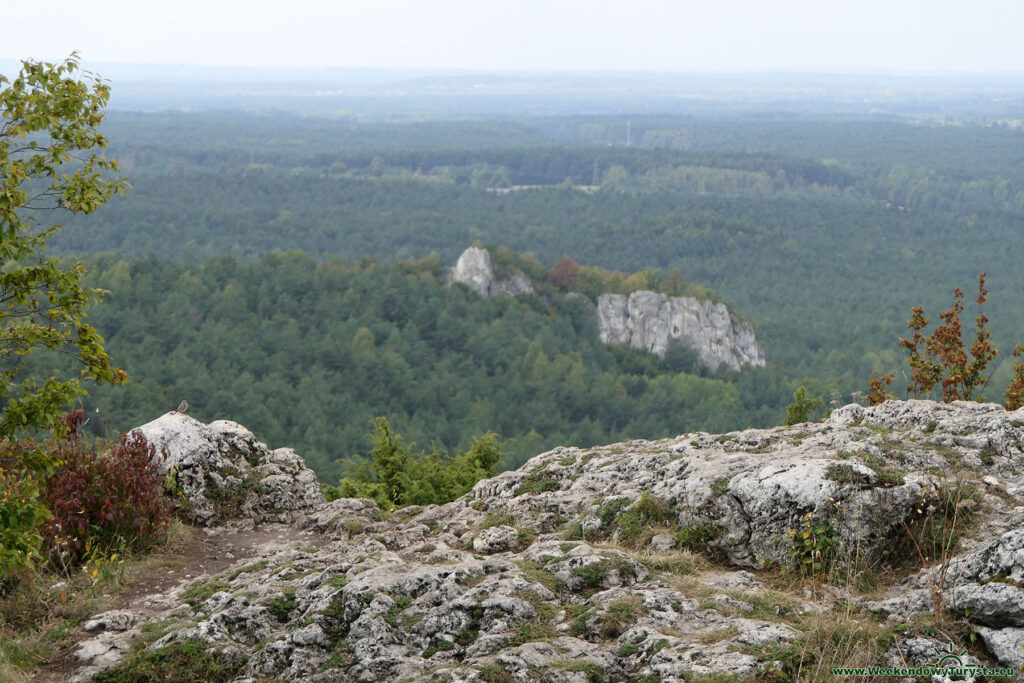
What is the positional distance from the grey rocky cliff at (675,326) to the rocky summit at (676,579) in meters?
69.2

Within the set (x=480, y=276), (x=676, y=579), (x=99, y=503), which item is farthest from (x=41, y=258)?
(x=480, y=276)

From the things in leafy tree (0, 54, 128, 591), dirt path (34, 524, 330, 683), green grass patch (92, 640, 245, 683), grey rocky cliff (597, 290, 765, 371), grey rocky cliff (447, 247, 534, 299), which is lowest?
grey rocky cliff (597, 290, 765, 371)

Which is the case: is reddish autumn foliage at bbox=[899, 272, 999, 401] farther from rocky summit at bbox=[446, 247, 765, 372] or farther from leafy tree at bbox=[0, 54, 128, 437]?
rocky summit at bbox=[446, 247, 765, 372]

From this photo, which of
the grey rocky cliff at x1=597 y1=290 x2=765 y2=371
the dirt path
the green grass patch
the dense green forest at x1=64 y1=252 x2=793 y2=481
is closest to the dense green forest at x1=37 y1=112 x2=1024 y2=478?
the dense green forest at x1=64 y1=252 x2=793 y2=481

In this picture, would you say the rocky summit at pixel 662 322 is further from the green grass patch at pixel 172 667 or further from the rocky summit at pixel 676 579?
the green grass patch at pixel 172 667

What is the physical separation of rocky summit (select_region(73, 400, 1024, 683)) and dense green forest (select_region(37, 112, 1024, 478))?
81.5ft

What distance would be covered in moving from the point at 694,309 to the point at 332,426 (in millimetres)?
37776

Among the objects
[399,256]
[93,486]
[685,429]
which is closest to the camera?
[93,486]

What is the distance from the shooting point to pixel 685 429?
199ft

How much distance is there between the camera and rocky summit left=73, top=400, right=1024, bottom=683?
5.23 meters

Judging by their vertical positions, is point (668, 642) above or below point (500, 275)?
above

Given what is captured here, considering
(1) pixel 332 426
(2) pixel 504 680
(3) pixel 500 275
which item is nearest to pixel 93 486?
(2) pixel 504 680

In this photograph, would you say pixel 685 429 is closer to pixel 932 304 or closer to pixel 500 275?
pixel 500 275

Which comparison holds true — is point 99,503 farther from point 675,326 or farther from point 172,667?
point 675,326
